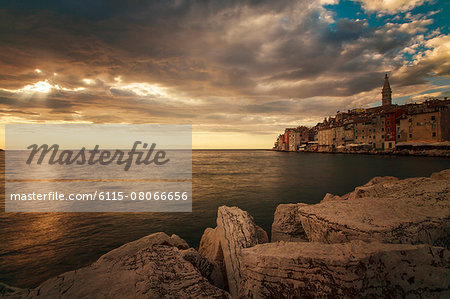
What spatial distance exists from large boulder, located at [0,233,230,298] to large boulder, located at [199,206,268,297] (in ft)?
3.78

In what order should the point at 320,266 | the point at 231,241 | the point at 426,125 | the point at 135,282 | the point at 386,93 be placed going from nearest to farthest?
the point at 320,266 → the point at 135,282 → the point at 231,241 → the point at 426,125 → the point at 386,93

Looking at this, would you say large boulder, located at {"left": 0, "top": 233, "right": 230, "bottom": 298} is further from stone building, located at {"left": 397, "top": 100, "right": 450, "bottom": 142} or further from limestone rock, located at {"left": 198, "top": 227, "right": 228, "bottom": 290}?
stone building, located at {"left": 397, "top": 100, "right": 450, "bottom": 142}

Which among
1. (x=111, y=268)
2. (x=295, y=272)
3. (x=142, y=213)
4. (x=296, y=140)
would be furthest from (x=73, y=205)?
(x=296, y=140)

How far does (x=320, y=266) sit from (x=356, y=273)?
0.41m

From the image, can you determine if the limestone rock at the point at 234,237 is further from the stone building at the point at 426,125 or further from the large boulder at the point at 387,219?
the stone building at the point at 426,125

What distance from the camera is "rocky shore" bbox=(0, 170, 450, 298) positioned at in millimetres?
2449

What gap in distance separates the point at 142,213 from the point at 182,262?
9801mm

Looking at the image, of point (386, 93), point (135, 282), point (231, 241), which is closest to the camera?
point (135, 282)

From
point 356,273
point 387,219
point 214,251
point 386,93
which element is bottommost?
point 214,251

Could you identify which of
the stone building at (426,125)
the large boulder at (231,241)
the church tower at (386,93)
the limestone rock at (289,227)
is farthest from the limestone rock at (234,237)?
the church tower at (386,93)

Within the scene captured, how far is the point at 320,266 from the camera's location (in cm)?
264

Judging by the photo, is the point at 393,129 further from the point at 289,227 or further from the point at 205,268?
the point at 205,268

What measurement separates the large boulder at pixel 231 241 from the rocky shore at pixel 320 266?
26 millimetres

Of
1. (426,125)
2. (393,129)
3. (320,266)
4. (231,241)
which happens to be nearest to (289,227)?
(231,241)
